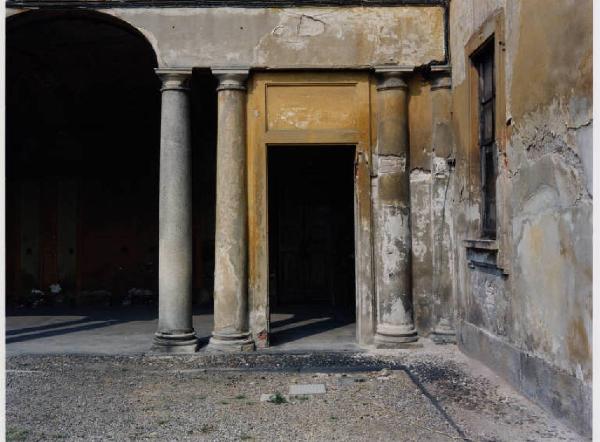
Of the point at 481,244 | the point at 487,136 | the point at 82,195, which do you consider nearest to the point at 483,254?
the point at 481,244

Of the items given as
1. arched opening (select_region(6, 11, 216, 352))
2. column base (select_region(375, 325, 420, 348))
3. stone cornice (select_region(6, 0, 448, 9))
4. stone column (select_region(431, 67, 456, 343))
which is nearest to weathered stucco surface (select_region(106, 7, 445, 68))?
stone cornice (select_region(6, 0, 448, 9))

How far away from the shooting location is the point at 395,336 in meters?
6.69

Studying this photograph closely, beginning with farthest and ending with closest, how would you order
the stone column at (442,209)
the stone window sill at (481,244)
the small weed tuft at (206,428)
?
the stone column at (442,209)
the stone window sill at (481,244)
the small weed tuft at (206,428)

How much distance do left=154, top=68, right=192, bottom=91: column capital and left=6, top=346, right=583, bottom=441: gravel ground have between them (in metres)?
3.11

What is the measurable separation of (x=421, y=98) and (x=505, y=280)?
2.74 meters

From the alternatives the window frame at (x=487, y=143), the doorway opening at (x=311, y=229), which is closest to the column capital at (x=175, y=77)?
the window frame at (x=487, y=143)

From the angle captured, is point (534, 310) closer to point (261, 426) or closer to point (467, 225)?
point (467, 225)

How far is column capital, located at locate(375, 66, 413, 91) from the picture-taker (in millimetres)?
6824

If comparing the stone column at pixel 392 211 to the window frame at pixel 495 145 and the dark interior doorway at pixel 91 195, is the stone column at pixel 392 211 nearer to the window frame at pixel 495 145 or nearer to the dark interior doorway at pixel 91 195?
the window frame at pixel 495 145

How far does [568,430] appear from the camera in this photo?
3955 millimetres

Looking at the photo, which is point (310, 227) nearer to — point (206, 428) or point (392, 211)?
point (392, 211)

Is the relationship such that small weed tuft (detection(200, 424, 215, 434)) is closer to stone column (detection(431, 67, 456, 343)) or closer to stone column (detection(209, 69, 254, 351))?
stone column (detection(209, 69, 254, 351))

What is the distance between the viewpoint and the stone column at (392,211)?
6797 millimetres

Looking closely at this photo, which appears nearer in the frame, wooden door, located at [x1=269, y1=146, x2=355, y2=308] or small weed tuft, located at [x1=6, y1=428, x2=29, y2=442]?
small weed tuft, located at [x1=6, y1=428, x2=29, y2=442]
